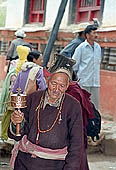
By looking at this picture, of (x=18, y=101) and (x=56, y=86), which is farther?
(x=56, y=86)

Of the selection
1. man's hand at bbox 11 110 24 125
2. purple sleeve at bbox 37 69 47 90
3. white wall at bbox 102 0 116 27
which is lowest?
man's hand at bbox 11 110 24 125

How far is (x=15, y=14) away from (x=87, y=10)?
4.14m

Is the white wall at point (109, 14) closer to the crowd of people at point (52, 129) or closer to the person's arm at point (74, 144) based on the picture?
the crowd of people at point (52, 129)

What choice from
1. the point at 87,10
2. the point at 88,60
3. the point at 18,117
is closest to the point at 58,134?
the point at 18,117

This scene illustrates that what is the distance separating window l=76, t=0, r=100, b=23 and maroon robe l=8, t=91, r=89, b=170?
258 inches

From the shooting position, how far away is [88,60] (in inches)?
269

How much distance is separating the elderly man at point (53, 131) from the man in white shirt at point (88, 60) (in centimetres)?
328

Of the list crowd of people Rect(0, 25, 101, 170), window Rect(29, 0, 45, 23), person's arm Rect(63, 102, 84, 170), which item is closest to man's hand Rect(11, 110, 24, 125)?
crowd of people Rect(0, 25, 101, 170)

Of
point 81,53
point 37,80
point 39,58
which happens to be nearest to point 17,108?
point 37,80

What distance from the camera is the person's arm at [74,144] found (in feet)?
10.9

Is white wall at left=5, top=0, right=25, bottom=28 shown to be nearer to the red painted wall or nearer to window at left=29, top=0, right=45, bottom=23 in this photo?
window at left=29, top=0, right=45, bottom=23

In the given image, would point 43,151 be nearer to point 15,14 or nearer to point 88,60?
point 88,60

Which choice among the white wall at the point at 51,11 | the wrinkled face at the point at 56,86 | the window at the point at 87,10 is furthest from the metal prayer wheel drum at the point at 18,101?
the white wall at the point at 51,11

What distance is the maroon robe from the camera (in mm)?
3348
